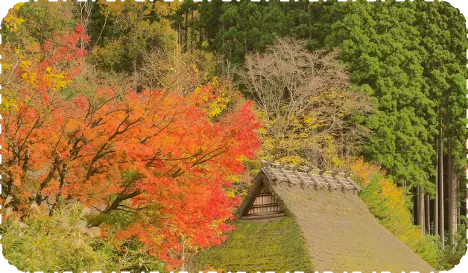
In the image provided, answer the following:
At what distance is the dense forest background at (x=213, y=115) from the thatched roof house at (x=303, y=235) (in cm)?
101

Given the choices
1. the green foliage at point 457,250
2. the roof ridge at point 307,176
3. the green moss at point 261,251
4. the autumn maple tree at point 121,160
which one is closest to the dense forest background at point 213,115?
the autumn maple tree at point 121,160

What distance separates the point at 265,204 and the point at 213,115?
21.7ft

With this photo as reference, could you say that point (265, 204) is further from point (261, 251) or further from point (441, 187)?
point (441, 187)

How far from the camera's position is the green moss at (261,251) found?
24.0 metres

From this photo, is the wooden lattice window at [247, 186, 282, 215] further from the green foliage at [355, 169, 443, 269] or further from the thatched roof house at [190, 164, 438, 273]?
the green foliage at [355, 169, 443, 269]

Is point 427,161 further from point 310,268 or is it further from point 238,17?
point 310,268

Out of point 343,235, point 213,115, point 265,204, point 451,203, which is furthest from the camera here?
point 451,203

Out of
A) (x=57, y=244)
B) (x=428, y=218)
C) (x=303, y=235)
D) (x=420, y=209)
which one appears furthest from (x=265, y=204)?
(x=428, y=218)

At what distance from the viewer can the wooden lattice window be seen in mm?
26531

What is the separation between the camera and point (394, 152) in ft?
125

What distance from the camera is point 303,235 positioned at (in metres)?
24.6

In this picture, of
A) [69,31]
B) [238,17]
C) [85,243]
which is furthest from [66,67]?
[85,243]

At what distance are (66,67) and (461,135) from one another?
20.0m

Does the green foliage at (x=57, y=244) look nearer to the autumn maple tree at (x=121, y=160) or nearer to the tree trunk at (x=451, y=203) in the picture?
the autumn maple tree at (x=121, y=160)
